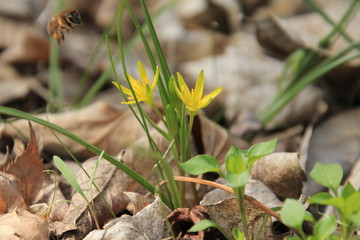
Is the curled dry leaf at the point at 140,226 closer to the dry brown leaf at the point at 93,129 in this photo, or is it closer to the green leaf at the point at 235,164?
the green leaf at the point at 235,164

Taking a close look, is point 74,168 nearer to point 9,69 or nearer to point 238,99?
point 238,99

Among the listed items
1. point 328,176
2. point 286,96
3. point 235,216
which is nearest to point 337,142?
point 286,96

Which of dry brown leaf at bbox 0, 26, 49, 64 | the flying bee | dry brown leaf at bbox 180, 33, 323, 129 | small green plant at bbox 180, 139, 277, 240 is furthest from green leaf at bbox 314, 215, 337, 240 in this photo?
dry brown leaf at bbox 0, 26, 49, 64

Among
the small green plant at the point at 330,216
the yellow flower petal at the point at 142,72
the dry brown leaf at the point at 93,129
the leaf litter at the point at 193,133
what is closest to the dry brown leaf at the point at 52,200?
the leaf litter at the point at 193,133

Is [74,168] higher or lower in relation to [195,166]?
lower

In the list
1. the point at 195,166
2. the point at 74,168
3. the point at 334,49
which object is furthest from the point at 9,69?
the point at 195,166
